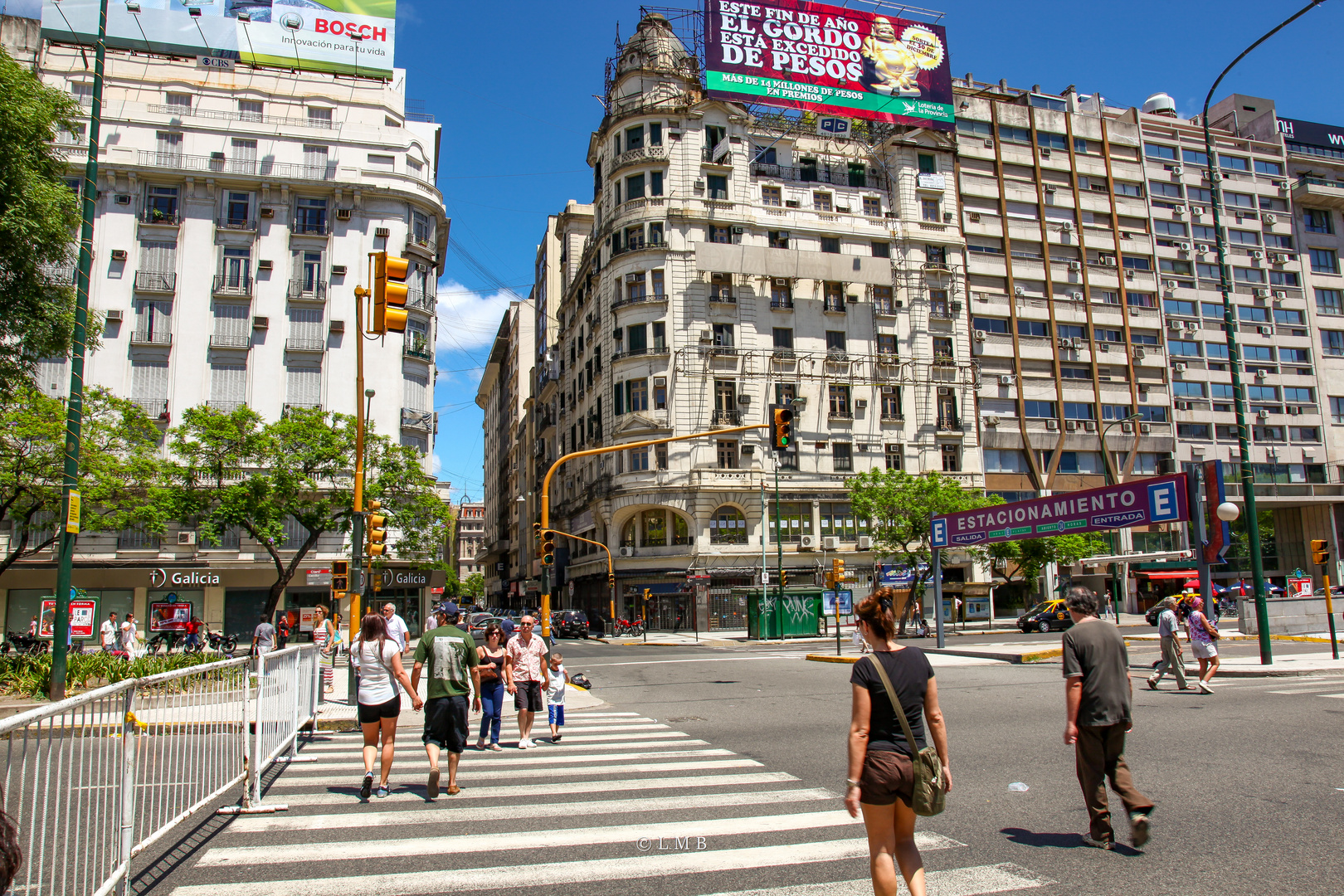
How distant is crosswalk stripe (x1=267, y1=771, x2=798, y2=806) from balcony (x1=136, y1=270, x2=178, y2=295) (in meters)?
41.8

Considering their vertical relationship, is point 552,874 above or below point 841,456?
below

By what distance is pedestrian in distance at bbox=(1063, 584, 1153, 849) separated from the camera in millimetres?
5945

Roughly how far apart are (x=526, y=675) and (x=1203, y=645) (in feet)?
38.3

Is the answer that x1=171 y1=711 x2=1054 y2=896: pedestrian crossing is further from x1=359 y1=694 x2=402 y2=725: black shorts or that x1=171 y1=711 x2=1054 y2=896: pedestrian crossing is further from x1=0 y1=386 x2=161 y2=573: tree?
x1=0 y1=386 x2=161 y2=573: tree

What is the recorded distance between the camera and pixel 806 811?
23.2 ft

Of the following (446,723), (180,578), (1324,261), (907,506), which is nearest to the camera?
(446,723)

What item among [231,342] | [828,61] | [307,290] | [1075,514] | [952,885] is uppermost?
[828,61]

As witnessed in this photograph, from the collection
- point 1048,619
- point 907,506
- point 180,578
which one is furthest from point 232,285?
point 1048,619

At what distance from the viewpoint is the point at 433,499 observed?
37.2m

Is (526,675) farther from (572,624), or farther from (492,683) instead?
(572,624)

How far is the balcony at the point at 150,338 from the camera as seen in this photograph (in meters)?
42.0

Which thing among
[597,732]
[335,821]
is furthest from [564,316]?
[335,821]

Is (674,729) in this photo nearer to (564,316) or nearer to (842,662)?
(842,662)

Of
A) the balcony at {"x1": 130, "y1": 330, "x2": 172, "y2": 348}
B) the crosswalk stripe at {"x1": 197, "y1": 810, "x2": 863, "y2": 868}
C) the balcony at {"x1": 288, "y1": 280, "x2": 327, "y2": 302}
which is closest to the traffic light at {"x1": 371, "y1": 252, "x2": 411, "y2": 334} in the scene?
the crosswalk stripe at {"x1": 197, "y1": 810, "x2": 863, "y2": 868}
